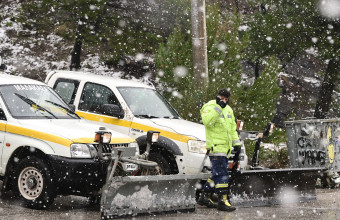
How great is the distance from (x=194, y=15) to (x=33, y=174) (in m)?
6.50

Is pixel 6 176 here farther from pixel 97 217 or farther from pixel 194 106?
pixel 194 106

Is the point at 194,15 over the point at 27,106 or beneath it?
over

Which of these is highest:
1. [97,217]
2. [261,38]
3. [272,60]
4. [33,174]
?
[261,38]

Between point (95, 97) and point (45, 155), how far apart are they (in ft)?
8.70

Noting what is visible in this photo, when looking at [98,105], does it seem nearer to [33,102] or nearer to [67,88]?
[67,88]

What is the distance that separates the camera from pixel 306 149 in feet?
40.0

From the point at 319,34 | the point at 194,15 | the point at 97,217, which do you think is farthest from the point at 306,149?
the point at 319,34

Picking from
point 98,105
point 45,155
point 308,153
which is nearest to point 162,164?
point 98,105

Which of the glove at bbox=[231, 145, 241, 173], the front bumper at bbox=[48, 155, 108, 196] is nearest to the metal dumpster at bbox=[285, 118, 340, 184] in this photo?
the glove at bbox=[231, 145, 241, 173]

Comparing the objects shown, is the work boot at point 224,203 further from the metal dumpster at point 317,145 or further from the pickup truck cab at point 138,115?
the metal dumpster at point 317,145

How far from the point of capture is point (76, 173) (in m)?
7.82

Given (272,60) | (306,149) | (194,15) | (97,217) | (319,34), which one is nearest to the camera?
(97,217)

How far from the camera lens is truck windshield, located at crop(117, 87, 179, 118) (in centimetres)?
1017

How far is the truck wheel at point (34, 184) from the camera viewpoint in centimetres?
786
